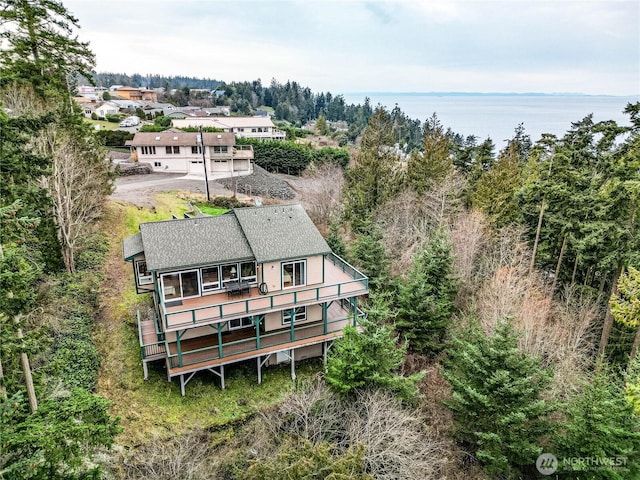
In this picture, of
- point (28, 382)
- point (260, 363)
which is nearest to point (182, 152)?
point (260, 363)

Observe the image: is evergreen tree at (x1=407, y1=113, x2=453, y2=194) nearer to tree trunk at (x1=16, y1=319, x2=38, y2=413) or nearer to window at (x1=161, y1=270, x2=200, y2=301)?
window at (x1=161, y1=270, x2=200, y2=301)

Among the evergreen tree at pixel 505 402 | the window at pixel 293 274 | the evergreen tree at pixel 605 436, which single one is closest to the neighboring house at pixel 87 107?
the window at pixel 293 274

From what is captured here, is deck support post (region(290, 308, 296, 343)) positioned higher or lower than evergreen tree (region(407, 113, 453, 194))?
lower

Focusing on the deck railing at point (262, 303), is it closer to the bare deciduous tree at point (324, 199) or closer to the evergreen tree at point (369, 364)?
the evergreen tree at point (369, 364)

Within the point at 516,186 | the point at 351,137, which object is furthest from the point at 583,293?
the point at 351,137

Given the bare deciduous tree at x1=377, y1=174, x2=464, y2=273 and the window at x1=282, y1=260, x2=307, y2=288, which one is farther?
the bare deciduous tree at x1=377, y1=174, x2=464, y2=273

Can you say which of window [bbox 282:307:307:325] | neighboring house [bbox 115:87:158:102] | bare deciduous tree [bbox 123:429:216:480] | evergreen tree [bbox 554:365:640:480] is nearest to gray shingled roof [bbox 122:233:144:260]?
window [bbox 282:307:307:325]

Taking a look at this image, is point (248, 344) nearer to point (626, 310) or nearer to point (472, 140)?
point (626, 310)

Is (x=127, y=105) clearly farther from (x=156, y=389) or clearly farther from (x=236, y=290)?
(x=156, y=389)
